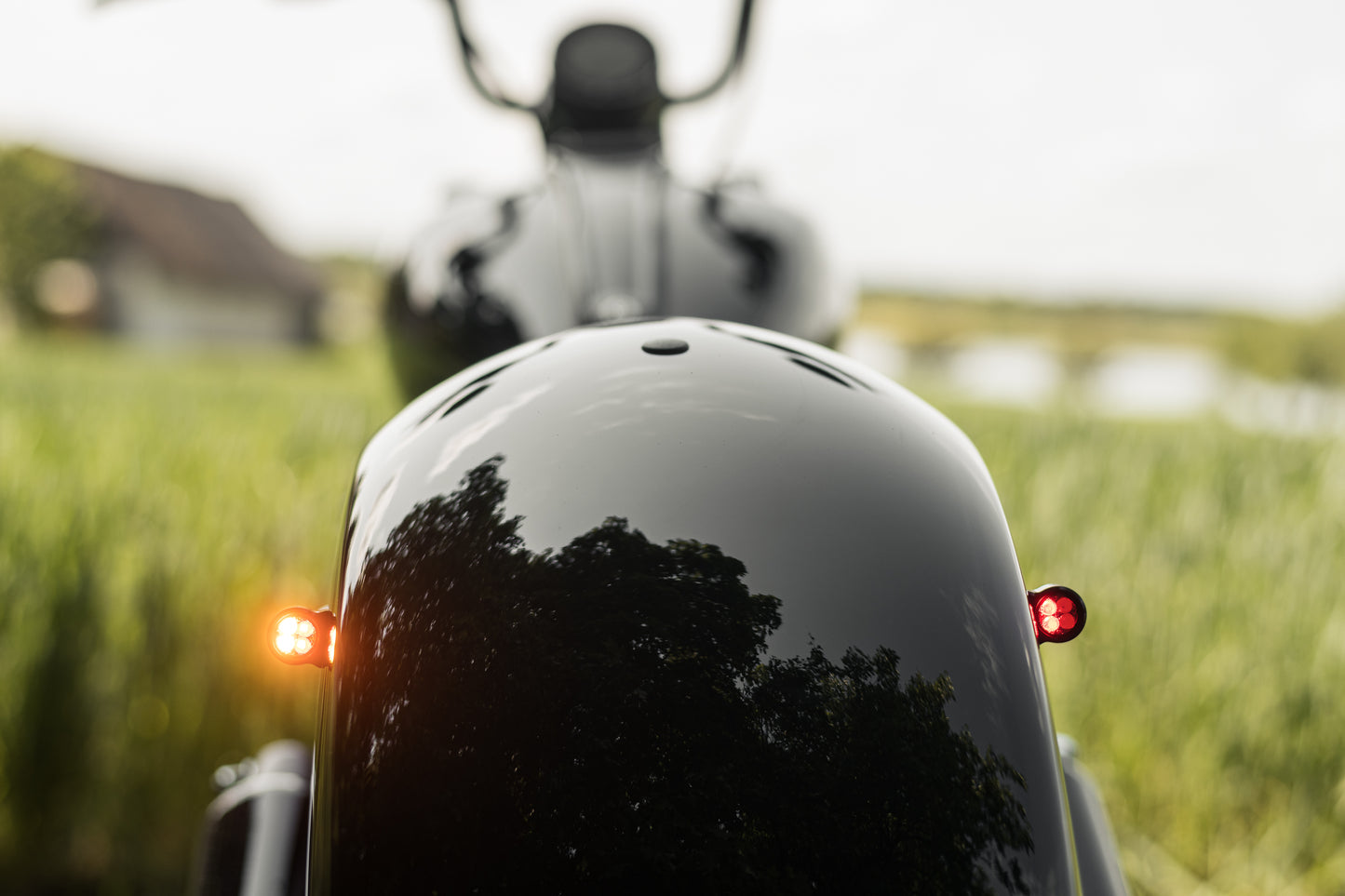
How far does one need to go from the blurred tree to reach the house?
0.37 meters

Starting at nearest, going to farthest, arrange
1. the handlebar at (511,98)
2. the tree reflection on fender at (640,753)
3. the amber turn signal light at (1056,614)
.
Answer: the tree reflection on fender at (640,753)
the amber turn signal light at (1056,614)
the handlebar at (511,98)

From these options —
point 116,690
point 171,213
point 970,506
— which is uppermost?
point 171,213

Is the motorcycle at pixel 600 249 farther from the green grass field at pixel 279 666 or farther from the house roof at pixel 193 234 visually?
the house roof at pixel 193 234

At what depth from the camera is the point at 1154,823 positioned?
220 centimetres

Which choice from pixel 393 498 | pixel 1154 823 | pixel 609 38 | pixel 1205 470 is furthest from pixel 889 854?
pixel 1205 470

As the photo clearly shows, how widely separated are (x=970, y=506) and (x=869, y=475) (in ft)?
0.29

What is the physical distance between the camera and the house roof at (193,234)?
30.1 meters

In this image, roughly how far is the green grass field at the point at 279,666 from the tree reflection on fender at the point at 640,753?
1.95 metres

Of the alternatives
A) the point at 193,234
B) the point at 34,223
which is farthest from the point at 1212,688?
the point at 34,223

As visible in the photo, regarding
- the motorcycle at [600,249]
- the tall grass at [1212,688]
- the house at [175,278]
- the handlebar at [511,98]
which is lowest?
the tall grass at [1212,688]

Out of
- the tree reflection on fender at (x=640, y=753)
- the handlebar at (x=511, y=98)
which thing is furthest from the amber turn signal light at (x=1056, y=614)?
the handlebar at (x=511, y=98)

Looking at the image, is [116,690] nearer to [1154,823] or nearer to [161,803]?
[161,803]

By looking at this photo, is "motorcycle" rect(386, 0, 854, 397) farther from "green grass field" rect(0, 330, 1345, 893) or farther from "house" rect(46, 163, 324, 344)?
"house" rect(46, 163, 324, 344)

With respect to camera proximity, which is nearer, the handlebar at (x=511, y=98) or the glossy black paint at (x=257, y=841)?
the glossy black paint at (x=257, y=841)
